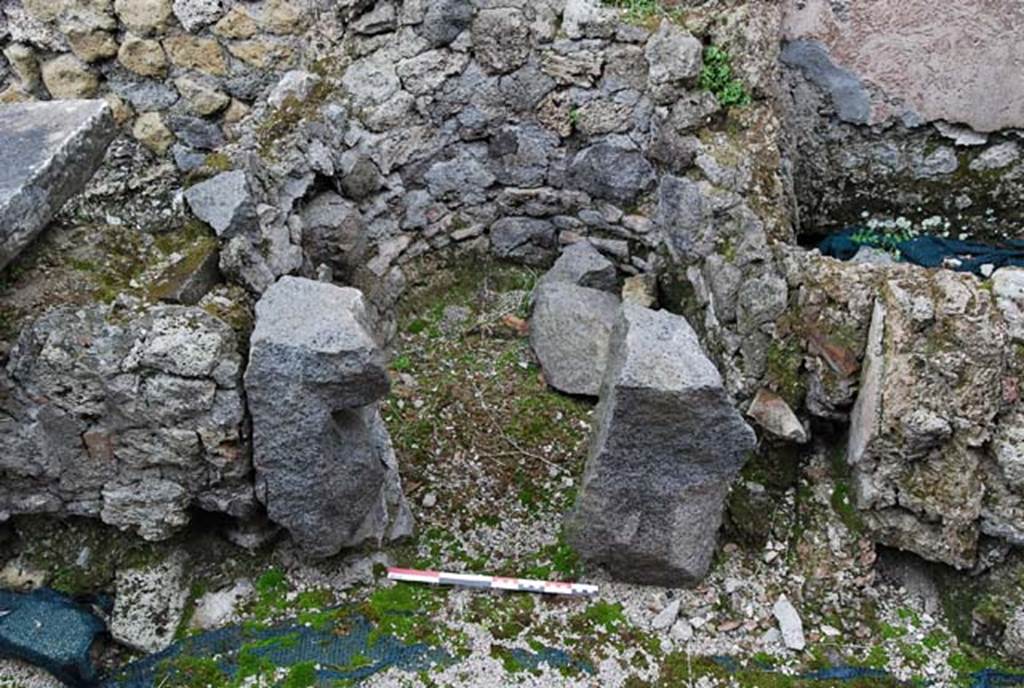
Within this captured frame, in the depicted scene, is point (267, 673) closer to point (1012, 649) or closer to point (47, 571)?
point (47, 571)

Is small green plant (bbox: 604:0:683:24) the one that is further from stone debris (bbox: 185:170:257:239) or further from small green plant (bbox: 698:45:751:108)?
stone debris (bbox: 185:170:257:239)

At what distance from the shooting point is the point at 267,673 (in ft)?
11.0

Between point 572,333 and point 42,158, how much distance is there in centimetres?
249

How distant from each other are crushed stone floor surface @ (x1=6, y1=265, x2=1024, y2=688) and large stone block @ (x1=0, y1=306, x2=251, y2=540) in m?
0.26

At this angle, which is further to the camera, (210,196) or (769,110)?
(769,110)

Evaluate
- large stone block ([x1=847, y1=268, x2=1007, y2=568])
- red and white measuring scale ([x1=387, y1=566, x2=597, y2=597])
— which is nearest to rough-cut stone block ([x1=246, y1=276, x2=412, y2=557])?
red and white measuring scale ([x1=387, y1=566, x2=597, y2=597])

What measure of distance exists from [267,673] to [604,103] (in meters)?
3.20

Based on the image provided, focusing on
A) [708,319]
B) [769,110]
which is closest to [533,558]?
[708,319]

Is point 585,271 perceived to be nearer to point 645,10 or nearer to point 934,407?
point 645,10

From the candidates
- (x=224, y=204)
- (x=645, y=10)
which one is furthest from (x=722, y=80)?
(x=224, y=204)

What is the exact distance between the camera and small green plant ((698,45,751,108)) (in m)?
4.52

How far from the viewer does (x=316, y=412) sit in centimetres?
329

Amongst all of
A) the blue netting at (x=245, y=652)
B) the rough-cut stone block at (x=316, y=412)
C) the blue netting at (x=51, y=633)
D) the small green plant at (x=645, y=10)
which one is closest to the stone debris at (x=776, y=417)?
the blue netting at (x=245, y=652)

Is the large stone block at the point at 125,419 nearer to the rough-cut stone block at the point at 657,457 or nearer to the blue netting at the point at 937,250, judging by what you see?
the rough-cut stone block at the point at 657,457
